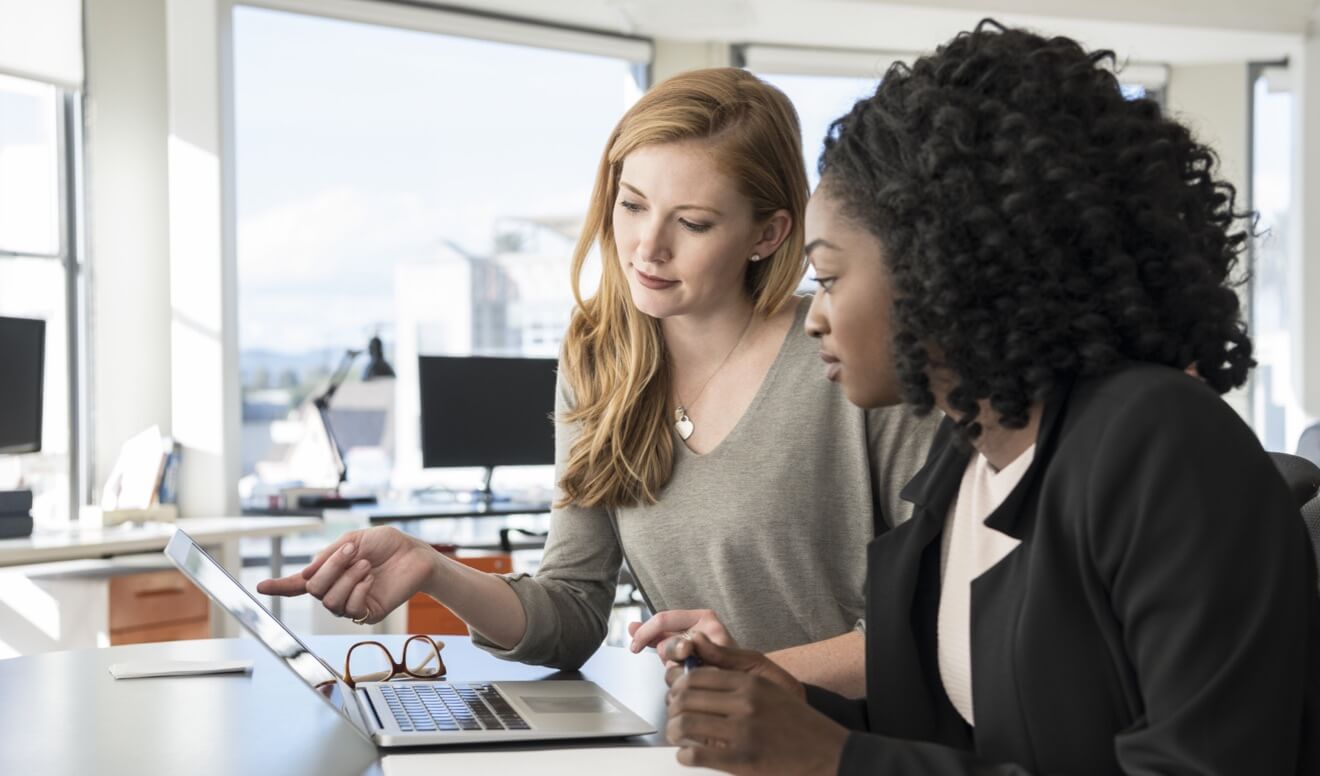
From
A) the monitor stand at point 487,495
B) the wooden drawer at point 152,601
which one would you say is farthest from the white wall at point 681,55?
the wooden drawer at point 152,601

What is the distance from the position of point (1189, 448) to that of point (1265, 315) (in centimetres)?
662

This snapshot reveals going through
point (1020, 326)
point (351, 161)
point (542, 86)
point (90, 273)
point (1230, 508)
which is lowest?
point (1230, 508)

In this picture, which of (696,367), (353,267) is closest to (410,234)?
(353,267)

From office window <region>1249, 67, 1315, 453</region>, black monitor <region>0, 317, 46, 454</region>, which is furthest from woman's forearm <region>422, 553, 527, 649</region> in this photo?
office window <region>1249, 67, 1315, 453</region>

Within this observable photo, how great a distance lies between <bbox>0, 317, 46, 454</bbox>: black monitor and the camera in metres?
4.05

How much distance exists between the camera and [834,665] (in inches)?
57.8

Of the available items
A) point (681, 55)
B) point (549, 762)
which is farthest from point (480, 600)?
point (681, 55)

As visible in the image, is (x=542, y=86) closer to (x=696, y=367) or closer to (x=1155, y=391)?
(x=696, y=367)

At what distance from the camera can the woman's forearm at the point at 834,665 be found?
1.46 m

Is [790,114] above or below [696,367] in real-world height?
above

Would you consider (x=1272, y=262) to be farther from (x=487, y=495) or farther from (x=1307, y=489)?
(x=1307, y=489)

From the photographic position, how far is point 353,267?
543 centimetres

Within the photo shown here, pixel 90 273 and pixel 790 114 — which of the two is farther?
pixel 90 273

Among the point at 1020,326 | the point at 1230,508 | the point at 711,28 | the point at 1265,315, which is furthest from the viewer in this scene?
the point at 1265,315
